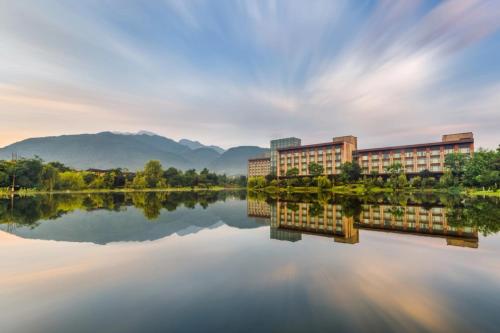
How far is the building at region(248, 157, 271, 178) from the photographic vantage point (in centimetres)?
17212

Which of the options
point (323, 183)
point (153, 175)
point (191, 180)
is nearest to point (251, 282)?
point (323, 183)

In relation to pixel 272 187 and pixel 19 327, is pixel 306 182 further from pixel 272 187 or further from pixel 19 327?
pixel 19 327

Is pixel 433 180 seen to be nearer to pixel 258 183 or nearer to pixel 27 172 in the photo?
pixel 258 183

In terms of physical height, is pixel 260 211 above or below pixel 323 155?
below

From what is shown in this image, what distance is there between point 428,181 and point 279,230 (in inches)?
3079

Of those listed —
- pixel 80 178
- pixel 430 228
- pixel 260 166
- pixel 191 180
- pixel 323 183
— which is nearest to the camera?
pixel 430 228

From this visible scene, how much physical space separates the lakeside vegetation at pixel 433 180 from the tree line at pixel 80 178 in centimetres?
4117

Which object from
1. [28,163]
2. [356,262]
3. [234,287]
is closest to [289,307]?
[234,287]

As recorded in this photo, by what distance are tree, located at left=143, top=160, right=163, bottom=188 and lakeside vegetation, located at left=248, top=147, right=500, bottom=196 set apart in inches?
1821

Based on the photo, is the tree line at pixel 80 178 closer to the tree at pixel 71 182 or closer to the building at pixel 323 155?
the tree at pixel 71 182

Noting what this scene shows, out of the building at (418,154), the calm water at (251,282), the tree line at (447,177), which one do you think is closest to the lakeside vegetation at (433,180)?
the tree line at (447,177)

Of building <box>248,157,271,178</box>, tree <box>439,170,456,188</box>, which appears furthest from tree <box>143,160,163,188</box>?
tree <box>439,170,456,188</box>

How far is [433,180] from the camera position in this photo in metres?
76.6

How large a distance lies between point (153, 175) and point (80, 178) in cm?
2574
